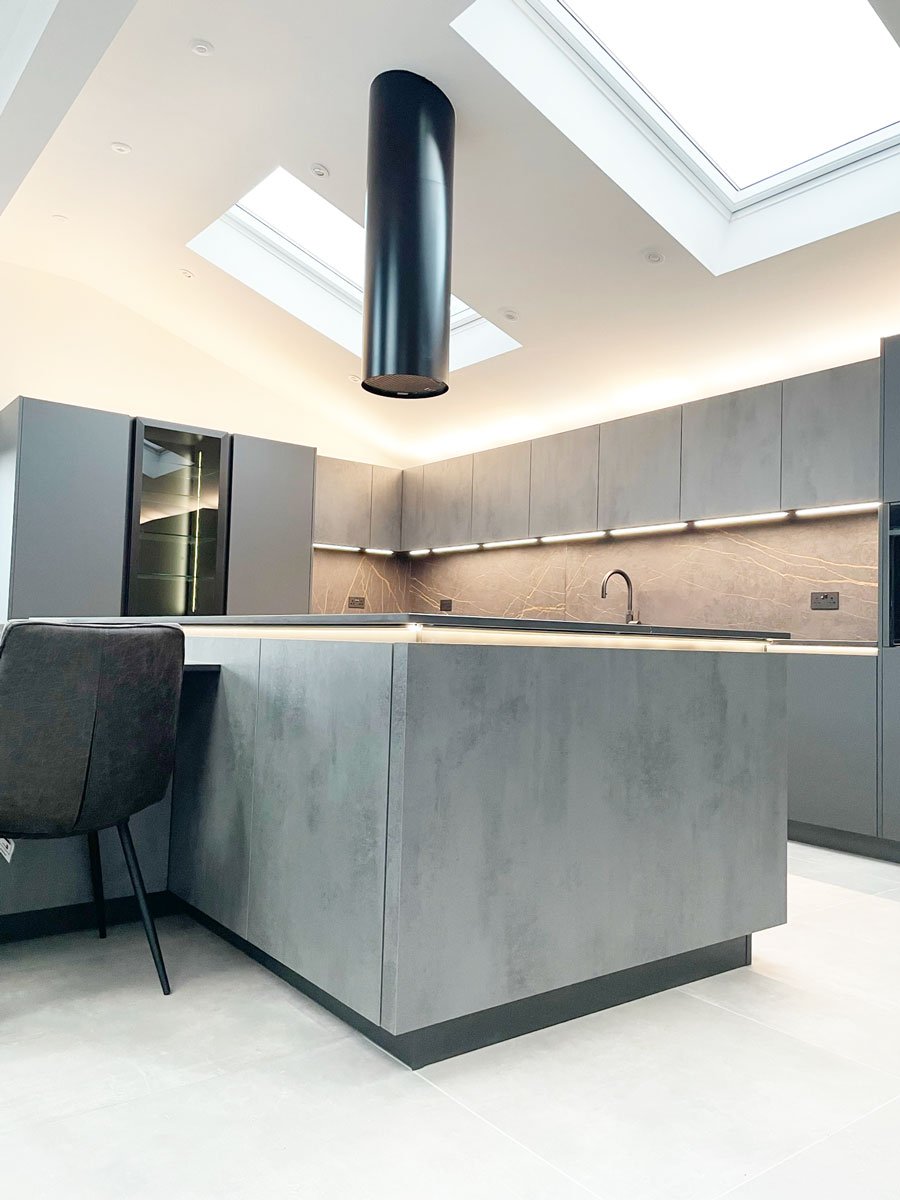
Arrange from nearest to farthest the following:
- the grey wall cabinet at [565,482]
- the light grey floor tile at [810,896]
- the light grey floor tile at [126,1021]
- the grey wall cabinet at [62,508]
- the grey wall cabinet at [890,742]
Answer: the light grey floor tile at [126,1021]
the light grey floor tile at [810,896]
the grey wall cabinet at [890,742]
the grey wall cabinet at [62,508]
the grey wall cabinet at [565,482]

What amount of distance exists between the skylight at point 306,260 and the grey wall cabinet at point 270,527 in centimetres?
81

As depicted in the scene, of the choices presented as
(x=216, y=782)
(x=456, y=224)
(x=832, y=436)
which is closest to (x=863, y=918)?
(x=216, y=782)

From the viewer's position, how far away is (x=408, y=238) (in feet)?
10.6

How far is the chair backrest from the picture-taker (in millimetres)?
1906

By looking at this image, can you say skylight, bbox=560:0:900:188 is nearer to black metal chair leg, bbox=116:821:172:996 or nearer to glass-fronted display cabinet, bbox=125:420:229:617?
glass-fronted display cabinet, bbox=125:420:229:617

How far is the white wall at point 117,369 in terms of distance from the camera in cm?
543

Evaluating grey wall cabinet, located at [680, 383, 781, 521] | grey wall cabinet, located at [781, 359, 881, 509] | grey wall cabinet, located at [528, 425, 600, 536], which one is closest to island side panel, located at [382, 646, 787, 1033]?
grey wall cabinet, located at [781, 359, 881, 509]

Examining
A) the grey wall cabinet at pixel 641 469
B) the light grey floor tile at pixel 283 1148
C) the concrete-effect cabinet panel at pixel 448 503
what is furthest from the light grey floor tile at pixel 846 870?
the concrete-effect cabinet panel at pixel 448 503

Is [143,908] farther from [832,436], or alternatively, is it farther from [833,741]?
[832,436]

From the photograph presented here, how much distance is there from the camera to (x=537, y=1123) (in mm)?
1533

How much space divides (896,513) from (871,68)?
1.69 m

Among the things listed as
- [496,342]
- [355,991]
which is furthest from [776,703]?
[496,342]

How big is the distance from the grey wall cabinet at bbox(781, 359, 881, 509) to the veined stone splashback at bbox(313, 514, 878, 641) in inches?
9.1

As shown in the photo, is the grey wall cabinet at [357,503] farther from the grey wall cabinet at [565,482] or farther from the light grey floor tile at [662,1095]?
the light grey floor tile at [662,1095]
